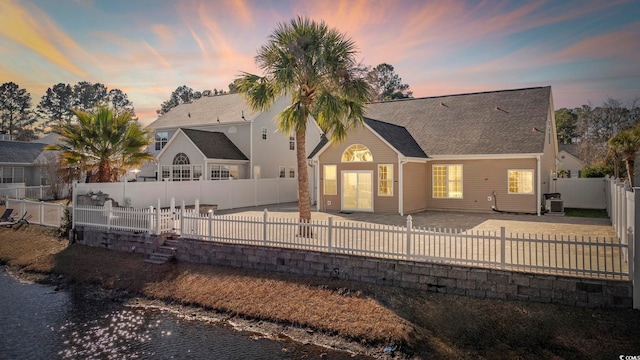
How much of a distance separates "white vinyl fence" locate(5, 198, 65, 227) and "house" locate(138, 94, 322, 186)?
746cm

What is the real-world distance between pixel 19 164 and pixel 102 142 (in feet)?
72.0

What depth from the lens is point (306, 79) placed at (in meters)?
13.5

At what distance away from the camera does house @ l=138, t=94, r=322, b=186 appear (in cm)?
2530

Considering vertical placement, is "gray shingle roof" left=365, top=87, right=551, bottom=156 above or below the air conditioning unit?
above

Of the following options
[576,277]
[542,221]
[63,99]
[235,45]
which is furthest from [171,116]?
[63,99]

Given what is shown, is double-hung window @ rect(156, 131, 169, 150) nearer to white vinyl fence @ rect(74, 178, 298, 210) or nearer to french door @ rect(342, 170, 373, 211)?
white vinyl fence @ rect(74, 178, 298, 210)

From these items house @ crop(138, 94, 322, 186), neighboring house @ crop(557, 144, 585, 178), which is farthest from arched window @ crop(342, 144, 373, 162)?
neighboring house @ crop(557, 144, 585, 178)

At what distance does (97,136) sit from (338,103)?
1222 centimetres

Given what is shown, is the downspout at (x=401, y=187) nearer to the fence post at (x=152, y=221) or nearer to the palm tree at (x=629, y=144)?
the fence post at (x=152, y=221)

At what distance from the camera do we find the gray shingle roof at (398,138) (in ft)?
63.6

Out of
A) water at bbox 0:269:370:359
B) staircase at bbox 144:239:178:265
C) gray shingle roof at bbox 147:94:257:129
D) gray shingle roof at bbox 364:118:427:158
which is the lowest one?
water at bbox 0:269:370:359

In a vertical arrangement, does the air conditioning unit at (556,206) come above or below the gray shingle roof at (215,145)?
below

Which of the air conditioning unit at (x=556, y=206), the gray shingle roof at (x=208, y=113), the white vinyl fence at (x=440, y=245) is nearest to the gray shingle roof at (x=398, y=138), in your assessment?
the air conditioning unit at (x=556, y=206)

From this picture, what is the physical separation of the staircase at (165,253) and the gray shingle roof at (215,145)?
1198cm
